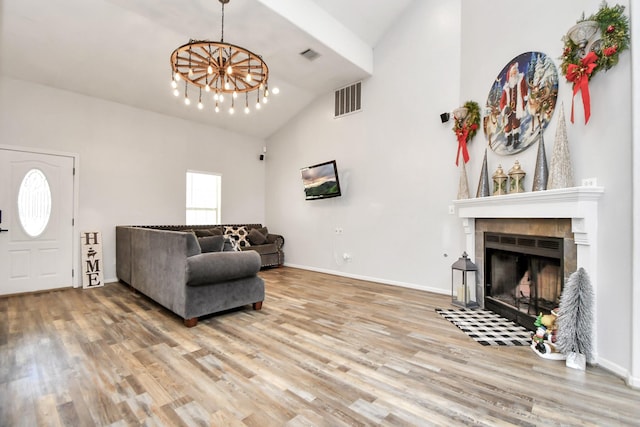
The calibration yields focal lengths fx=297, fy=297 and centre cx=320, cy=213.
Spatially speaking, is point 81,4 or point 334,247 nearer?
point 81,4

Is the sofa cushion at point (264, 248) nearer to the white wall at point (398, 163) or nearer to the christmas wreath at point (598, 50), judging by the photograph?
Result: the white wall at point (398, 163)

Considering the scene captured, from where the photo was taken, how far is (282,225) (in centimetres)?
699

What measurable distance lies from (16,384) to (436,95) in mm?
5253

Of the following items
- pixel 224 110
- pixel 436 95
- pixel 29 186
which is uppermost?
pixel 224 110

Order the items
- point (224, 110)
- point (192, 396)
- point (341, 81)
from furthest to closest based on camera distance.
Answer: point (224, 110)
point (341, 81)
point (192, 396)

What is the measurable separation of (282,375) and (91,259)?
4.46m

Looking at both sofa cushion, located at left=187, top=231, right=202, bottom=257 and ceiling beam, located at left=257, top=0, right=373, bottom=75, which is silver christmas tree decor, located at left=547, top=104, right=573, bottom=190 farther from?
sofa cushion, located at left=187, top=231, right=202, bottom=257

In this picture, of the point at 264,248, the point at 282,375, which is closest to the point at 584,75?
the point at 282,375

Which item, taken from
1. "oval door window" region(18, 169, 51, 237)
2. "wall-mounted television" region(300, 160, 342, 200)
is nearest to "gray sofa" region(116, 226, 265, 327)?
"oval door window" region(18, 169, 51, 237)

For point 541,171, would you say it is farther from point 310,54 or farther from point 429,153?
point 310,54

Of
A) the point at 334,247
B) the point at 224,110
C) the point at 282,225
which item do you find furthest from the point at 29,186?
the point at 334,247

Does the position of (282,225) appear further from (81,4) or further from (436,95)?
(81,4)

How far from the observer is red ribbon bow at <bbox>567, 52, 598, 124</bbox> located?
2.26 meters

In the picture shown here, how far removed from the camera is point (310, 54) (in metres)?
4.61
